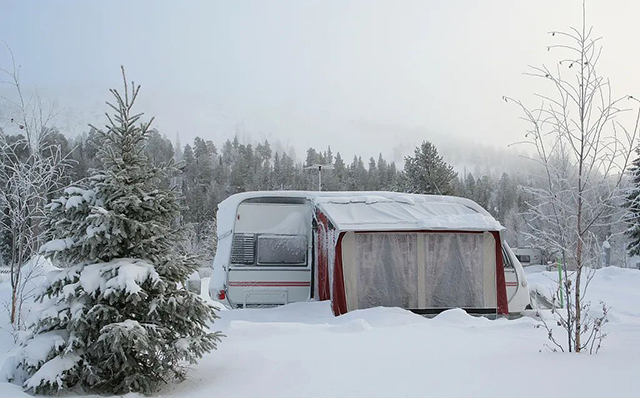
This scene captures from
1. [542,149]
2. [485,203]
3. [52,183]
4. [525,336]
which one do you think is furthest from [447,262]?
[485,203]

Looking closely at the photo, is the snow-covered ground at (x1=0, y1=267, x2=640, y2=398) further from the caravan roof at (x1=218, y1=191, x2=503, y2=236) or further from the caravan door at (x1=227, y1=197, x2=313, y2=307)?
the caravan door at (x1=227, y1=197, x2=313, y2=307)

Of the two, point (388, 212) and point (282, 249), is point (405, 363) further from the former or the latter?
point (282, 249)

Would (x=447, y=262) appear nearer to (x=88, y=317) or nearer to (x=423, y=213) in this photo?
(x=423, y=213)

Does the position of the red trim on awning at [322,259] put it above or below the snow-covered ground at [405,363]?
above

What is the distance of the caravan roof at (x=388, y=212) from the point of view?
29.0 ft

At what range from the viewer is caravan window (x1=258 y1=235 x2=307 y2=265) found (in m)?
9.98

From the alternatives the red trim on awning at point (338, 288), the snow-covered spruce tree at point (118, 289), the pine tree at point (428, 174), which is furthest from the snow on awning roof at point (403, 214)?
the pine tree at point (428, 174)

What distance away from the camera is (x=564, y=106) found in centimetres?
609

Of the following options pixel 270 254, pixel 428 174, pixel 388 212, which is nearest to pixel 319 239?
pixel 270 254

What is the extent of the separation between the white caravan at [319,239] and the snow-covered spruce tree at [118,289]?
4104 mm

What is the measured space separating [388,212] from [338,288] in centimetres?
154

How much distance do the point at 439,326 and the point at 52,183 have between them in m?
7.19

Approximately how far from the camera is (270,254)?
999 cm

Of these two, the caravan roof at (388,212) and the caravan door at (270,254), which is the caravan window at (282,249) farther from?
the caravan roof at (388,212)
